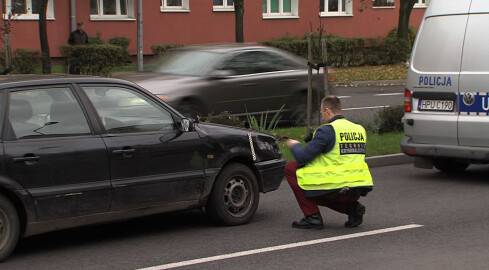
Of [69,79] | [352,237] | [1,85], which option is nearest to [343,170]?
[352,237]

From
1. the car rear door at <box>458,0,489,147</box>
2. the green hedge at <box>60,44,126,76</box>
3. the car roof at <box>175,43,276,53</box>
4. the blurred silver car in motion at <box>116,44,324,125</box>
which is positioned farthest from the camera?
the green hedge at <box>60,44,126,76</box>

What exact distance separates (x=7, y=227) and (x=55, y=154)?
681 mm

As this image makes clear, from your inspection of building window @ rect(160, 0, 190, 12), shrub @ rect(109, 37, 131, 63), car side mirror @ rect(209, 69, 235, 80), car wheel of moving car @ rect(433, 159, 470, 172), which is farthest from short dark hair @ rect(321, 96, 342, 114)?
building window @ rect(160, 0, 190, 12)

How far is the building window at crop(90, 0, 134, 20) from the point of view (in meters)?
32.7

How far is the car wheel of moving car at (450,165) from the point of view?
11351 mm

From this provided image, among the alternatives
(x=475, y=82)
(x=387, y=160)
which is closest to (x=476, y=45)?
(x=475, y=82)

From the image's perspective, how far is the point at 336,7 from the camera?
39281 millimetres

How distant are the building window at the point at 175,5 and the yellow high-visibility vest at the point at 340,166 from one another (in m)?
26.9

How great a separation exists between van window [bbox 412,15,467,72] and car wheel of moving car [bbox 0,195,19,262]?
5975mm

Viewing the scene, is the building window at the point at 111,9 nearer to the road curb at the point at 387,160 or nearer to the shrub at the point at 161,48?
the shrub at the point at 161,48

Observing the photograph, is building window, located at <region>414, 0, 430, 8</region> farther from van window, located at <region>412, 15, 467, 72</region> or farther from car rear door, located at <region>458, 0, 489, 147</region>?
car rear door, located at <region>458, 0, 489, 147</region>

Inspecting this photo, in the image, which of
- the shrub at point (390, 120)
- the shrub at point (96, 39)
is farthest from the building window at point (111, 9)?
the shrub at point (390, 120)

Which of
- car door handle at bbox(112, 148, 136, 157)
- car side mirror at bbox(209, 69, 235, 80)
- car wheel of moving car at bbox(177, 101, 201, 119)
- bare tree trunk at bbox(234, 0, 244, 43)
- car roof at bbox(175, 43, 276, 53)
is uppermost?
bare tree trunk at bbox(234, 0, 244, 43)

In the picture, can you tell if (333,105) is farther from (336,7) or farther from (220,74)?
(336,7)
